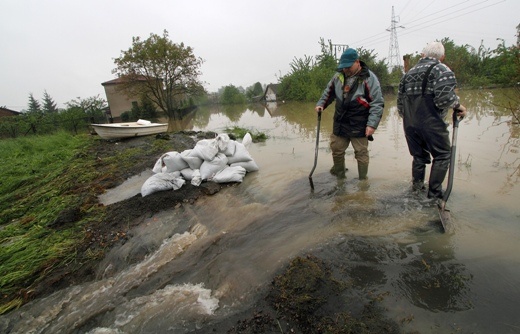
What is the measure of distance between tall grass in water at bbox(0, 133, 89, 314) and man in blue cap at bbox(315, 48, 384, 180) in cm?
344

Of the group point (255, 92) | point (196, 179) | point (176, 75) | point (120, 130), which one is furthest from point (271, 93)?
point (196, 179)

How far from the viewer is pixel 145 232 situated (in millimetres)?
2791

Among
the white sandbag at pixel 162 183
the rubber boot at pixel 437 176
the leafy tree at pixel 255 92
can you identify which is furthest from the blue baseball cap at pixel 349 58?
the leafy tree at pixel 255 92

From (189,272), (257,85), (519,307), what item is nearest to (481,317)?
(519,307)

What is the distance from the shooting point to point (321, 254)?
202 centimetres

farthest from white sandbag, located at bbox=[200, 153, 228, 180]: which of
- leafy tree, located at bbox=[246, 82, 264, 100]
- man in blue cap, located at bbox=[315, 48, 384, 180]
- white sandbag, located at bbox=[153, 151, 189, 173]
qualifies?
leafy tree, located at bbox=[246, 82, 264, 100]

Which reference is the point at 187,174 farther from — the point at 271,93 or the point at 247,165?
the point at 271,93

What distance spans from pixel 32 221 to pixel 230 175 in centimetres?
265

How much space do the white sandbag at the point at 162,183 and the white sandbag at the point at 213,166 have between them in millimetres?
347

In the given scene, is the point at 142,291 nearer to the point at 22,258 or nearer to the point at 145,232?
the point at 145,232

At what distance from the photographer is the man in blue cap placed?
3.09 metres

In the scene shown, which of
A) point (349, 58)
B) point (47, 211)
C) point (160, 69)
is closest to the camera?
point (349, 58)

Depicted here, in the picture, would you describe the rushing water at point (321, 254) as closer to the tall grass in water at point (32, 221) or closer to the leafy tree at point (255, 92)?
the tall grass in water at point (32, 221)

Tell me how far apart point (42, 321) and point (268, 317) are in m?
1.56
